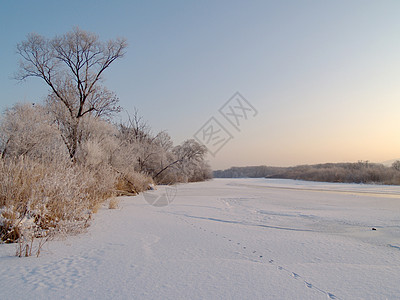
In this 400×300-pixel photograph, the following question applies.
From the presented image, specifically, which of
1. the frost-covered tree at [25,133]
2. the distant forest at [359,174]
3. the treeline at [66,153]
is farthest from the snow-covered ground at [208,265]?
the distant forest at [359,174]

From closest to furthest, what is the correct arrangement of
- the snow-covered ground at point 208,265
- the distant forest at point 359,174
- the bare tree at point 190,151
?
the snow-covered ground at point 208,265 → the distant forest at point 359,174 → the bare tree at point 190,151

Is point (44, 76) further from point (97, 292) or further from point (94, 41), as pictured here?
point (97, 292)

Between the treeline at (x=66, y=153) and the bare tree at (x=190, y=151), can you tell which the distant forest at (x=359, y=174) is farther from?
the treeline at (x=66, y=153)

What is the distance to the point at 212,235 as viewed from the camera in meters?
4.15

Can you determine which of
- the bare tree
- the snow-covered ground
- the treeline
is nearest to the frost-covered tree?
the treeline

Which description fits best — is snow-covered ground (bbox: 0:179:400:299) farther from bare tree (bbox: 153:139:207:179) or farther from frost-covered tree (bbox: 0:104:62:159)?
Answer: bare tree (bbox: 153:139:207:179)

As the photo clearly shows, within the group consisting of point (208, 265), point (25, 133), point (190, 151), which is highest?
point (190, 151)

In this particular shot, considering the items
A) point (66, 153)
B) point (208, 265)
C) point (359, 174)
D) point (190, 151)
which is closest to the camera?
point (208, 265)

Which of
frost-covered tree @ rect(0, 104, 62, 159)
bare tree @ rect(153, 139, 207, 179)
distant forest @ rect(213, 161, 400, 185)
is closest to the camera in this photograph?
frost-covered tree @ rect(0, 104, 62, 159)

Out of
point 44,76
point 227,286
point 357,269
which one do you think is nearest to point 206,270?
point 227,286

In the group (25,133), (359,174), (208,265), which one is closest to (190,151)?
(359,174)

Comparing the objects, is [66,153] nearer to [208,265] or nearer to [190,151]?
[208,265]

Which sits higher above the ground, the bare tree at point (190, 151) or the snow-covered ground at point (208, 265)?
the bare tree at point (190, 151)

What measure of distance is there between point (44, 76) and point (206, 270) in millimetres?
17421
